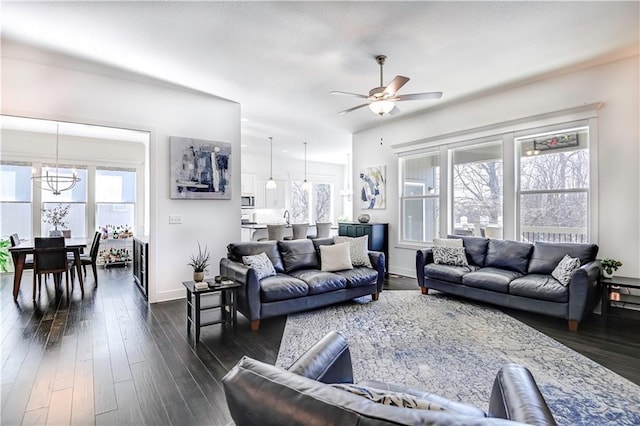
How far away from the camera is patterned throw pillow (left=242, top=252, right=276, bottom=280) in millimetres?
3803

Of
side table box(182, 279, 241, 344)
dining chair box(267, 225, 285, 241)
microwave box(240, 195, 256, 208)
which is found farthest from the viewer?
microwave box(240, 195, 256, 208)

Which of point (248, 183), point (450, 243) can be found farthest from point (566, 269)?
point (248, 183)

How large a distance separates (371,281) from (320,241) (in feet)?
3.11

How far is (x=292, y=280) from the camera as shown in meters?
3.85

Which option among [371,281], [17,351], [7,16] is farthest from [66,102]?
[371,281]

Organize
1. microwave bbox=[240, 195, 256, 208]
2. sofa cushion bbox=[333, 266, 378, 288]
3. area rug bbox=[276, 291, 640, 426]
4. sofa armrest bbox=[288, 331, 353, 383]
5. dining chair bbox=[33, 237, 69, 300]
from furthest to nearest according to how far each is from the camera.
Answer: microwave bbox=[240, 195, 256, 208], dining chair bbox=[33, 237, 69, 300], sofa cushion bbox=[333, 266, 378, 288], area rug bbox=[276, 291, 640, 426], sofa armrest bbox=[288, 331, 353, 383]

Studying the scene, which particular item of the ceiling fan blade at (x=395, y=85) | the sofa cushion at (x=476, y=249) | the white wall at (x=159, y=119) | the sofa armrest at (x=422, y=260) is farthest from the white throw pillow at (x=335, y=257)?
the ceiling fan blade at (x=395, y=85)

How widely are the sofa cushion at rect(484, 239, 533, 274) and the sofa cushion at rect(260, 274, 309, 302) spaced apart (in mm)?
2774

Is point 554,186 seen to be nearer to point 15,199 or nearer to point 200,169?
point 200,169

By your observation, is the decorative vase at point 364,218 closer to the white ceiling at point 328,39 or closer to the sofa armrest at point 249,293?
the white ceiling at point 328,39

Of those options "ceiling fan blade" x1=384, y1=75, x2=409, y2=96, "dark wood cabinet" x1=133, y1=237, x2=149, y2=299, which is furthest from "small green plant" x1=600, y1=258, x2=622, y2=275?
"dark wood cabinet" x1=133, y1=237, x2=149, y2=299

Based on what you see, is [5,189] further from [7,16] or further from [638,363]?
[638,363]

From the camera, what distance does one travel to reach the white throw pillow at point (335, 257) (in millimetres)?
4469

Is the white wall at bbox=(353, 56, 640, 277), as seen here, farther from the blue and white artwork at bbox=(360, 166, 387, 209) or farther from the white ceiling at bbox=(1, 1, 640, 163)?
the blue and white artwork at bbox=(360, 166, 387, 209)
